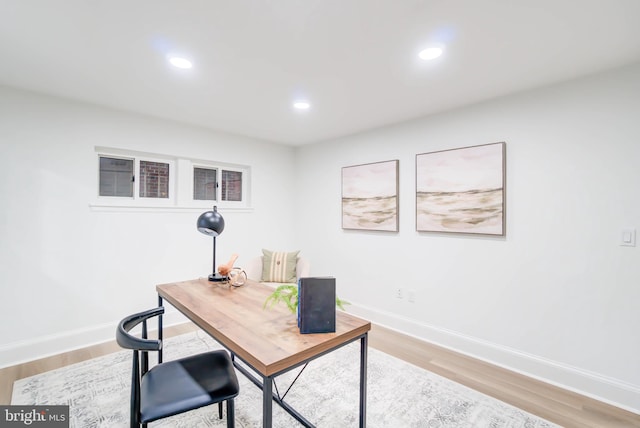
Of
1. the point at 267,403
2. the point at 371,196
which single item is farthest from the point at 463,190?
the point at 267,403

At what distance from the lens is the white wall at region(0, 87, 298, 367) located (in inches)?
100

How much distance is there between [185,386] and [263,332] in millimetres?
447

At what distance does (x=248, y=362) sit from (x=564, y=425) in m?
2.10

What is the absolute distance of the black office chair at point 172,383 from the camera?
3.95ft

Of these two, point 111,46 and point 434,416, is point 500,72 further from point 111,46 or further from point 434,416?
point 111,46

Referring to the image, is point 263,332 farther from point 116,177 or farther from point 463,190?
point 116,177

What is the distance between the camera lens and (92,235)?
293cm

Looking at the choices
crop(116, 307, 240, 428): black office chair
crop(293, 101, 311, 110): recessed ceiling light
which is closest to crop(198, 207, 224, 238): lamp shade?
crop(116, 307, 240, 428): black office chair

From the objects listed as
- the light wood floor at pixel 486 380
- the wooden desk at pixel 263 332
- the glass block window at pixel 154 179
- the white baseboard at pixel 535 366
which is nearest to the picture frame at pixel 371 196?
the white baseboard at pixel 535 366

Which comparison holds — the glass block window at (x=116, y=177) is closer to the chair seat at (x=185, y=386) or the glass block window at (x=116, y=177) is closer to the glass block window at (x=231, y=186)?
the glass block window at (x=231, y=186)

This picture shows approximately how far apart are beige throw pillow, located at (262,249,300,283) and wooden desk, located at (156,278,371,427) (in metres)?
1.46

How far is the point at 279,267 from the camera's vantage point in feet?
11.9

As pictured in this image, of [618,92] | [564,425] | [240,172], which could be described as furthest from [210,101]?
[564,425]

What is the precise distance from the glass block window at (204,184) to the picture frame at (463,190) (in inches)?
101
